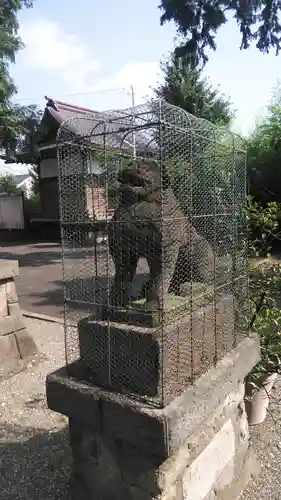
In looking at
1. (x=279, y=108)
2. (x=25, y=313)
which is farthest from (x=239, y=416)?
(x=279, y=108)

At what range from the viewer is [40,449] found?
3.02m

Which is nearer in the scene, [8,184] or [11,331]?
[11,331]

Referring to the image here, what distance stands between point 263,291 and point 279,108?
11366 millimetres

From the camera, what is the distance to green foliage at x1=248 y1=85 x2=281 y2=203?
12812 millimetres

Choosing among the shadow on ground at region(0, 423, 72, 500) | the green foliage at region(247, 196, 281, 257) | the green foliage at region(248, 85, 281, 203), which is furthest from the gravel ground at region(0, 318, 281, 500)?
the green foliage at region(248, 85, 281, 203)

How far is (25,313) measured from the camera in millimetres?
6484

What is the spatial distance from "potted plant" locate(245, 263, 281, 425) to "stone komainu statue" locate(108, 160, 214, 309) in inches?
49.0

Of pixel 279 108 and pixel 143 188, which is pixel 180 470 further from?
pixel 279 108

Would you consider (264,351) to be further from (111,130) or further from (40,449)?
(111,130)

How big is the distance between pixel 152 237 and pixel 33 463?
2.05 metres

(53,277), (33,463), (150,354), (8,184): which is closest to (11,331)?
(33,463)

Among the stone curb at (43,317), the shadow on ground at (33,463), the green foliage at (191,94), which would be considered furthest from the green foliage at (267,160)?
the shadow on ground at (33,463)

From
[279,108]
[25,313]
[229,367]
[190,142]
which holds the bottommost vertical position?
[25,313]

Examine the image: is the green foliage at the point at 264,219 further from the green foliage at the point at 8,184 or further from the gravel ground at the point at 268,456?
the green foliage at the point at 8,184
